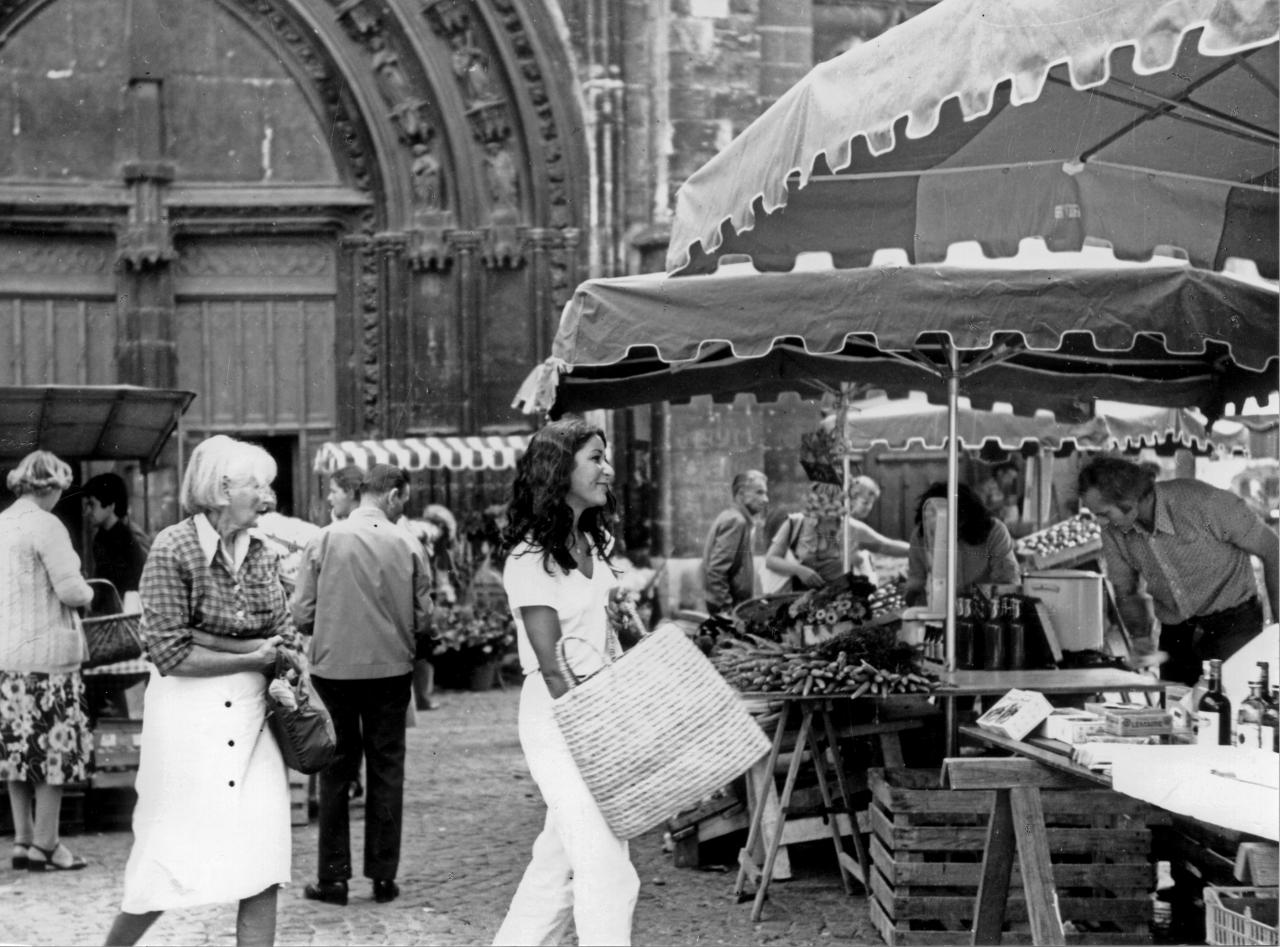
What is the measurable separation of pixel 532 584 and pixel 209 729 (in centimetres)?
103

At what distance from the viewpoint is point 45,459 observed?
774 centimetres

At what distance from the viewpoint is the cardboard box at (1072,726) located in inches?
201

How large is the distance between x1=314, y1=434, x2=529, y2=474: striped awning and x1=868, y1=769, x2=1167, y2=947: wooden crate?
35.8 feet

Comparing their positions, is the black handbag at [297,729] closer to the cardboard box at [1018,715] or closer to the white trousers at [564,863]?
the white trousers at [564,863]

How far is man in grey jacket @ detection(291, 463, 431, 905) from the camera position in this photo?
7109 millimetres

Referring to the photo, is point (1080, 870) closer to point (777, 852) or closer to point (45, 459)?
point (777, 852)

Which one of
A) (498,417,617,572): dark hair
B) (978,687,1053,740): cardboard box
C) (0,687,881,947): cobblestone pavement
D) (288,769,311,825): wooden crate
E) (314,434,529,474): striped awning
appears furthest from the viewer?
(314,434,529,474): striped awning

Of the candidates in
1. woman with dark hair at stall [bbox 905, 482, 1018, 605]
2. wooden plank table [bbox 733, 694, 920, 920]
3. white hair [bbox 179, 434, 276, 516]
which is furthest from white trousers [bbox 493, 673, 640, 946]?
woman with dark hair at stall [bbox 905, 482, 1018, 605]

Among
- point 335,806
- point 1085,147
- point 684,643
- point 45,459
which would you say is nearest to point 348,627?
point 335,806

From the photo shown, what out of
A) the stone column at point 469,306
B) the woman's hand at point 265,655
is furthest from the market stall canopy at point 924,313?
the stone column at point 469,306

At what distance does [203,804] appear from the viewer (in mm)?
4867

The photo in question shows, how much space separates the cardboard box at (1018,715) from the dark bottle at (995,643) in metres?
1.44

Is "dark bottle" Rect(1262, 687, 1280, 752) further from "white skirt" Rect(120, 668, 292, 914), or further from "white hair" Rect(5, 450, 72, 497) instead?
"white hair" Rect(5, 450, 72, 497)

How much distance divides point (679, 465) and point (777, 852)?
10241 mm
